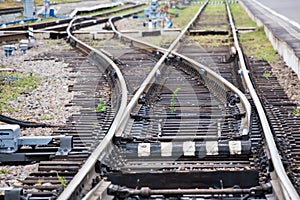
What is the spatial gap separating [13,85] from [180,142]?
5.84 m

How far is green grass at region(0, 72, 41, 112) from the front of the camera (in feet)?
33.6

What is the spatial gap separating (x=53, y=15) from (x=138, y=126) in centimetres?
2462

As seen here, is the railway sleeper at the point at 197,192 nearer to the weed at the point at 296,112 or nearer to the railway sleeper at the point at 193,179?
the railway sleeper at the point at 193,179

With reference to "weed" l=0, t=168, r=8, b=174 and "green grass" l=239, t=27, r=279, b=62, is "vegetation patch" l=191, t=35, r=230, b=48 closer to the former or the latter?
"green grass" l=239, t=27, r=279, b=62

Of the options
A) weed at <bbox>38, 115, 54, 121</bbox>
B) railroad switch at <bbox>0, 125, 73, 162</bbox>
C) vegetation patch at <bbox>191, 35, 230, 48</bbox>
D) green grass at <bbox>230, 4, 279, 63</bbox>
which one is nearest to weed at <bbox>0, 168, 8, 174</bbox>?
railroad switch at <bbox>0, 125, 73, 162</bbox>

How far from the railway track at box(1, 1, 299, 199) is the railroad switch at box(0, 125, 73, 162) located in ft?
0.52

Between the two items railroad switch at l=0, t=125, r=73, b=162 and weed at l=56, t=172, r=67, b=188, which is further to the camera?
railroad switch at l=0, t=125, r=73, b=162

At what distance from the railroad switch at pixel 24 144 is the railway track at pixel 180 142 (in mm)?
158

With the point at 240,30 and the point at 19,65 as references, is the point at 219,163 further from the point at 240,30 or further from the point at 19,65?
the point at 240,30

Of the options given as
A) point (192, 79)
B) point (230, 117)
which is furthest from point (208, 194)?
point (192, 79)

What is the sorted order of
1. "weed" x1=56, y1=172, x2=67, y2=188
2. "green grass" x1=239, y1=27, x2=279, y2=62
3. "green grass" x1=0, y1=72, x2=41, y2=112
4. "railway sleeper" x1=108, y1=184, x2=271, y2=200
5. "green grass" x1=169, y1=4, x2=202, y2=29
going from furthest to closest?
1. "green grass" x1=169, y1=4, x2=202, y2=29
2. "green grass" x1=239, y1=27, x2=279, y2=62
3. "green grass" x1=0, y1=72, x2=41, y2=112
4. "weed" x1=56, y1=172, x2=67, y2=188
5. "railway sleeper" x1=108, y1=184, x2=271, y2=200

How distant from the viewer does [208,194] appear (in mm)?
4961

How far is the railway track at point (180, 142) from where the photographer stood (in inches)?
202

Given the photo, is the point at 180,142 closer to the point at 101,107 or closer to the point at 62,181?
the point at 62,181
